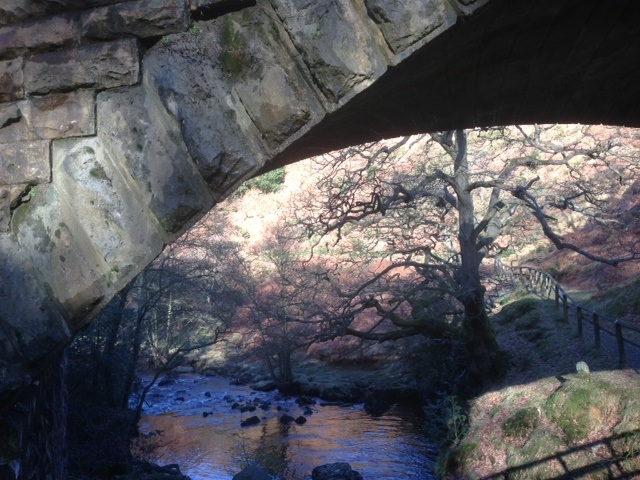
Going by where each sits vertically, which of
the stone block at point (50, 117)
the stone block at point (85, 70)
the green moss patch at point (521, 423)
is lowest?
the green moss patch at point (521, 423)

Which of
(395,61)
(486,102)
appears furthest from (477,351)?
(395,61)

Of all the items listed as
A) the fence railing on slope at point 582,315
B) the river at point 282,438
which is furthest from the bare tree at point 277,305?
the fence railing on slope at point 582,315

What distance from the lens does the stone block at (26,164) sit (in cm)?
209

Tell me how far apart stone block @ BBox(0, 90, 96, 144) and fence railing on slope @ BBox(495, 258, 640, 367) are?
8274 millimetres

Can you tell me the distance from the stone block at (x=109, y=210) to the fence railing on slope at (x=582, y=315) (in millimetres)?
8090

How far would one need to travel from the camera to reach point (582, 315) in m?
14.7

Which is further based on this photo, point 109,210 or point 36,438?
point 36,438

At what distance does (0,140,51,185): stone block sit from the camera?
209cm

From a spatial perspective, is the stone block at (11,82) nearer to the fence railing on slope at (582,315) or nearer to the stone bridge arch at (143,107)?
the stone bridge arch at (143,107)

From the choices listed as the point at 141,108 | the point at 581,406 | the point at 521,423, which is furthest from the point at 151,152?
the point at 521,423

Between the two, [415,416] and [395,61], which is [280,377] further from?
[395,61]

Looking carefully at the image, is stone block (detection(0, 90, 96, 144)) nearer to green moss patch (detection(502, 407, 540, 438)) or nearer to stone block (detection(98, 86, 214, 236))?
stone block (detection(98, 86, 214, 236))

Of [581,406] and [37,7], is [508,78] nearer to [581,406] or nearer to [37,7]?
[37,7]

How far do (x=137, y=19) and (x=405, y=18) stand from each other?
92 cm
